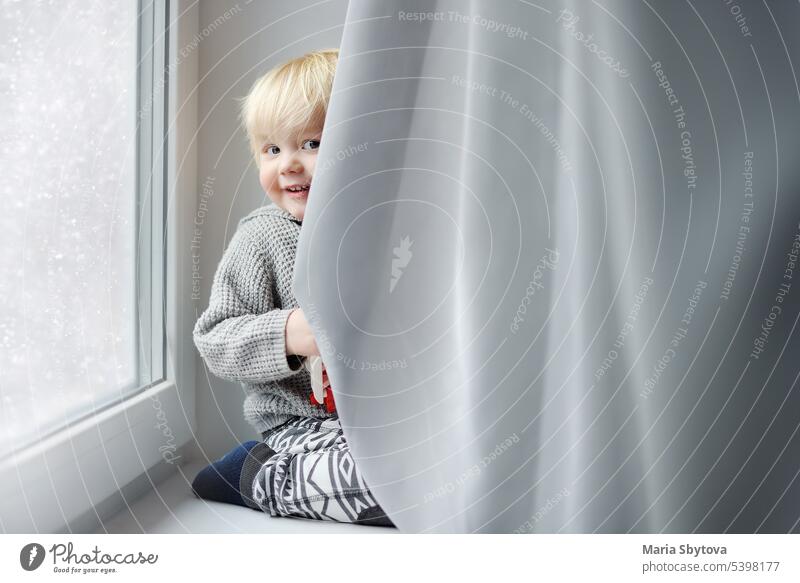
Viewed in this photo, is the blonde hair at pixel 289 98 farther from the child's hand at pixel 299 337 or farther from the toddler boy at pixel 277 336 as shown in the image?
the child's hand at pixel 299 337

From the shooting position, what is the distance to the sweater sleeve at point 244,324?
18.3 inches

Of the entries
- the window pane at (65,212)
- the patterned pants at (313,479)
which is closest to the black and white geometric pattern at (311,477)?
the patterned pants at (313,479)

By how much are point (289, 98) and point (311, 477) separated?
9.5 inches

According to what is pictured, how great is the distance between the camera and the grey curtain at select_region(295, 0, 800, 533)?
37cm

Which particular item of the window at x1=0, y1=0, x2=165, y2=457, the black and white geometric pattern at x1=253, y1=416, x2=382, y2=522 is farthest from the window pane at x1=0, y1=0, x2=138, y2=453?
the black and white geometric pattern at x1=253, y1=416, x2=382, y2=522

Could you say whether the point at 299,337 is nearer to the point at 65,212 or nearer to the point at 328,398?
the point at 328,398

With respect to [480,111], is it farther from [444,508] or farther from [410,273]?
[444,508]

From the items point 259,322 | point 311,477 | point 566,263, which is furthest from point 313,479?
point 566,263

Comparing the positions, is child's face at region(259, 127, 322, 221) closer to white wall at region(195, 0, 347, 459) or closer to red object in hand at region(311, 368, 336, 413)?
white wall at region(195, 0, 347, 459)

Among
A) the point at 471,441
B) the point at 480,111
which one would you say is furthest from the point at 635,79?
the point at 471,441

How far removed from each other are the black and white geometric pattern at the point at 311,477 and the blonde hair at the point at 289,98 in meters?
0.18

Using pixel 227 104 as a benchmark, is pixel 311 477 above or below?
below

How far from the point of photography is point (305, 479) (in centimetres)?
47

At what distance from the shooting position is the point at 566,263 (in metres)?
0.38
